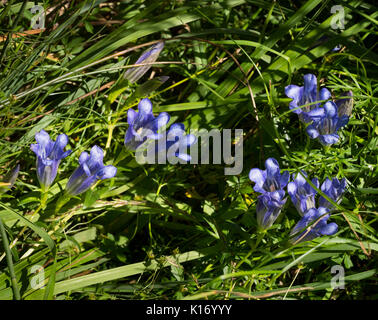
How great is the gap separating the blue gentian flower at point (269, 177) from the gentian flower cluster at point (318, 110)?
20cm

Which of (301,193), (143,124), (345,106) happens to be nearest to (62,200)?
(143,124)

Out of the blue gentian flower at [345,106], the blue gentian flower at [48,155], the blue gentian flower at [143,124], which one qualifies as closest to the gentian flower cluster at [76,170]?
the blue gentian flower at [48,155]

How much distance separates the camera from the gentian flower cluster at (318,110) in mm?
1559

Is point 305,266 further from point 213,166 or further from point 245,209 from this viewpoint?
point 213,166

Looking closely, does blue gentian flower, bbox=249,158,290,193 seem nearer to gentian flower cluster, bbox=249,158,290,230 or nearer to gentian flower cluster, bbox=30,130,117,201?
gentian flower cluster, bbox=249,158,290,230

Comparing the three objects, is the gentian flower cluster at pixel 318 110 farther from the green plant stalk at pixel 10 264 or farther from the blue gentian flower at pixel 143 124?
the green plant stalk at pixel 10 264

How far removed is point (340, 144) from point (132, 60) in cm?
80

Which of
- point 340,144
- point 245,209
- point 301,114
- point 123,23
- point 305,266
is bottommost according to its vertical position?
point 305,266

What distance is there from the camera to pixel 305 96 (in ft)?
5.44

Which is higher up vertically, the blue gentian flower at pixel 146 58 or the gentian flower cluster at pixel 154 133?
the blue gentian flower at pixel 146 58

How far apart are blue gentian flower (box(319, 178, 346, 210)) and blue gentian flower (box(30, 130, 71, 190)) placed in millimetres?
774

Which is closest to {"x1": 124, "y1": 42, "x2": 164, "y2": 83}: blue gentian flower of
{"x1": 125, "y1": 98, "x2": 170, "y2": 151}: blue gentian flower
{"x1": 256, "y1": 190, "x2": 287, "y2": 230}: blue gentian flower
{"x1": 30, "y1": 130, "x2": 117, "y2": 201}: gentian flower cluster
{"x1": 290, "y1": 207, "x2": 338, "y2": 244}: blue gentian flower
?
{"x1": 125, "y1": 98, "x2": 170, "y2": 151}: blue gentian flower

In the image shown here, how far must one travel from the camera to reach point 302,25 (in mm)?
1937

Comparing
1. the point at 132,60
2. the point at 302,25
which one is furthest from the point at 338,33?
the point at 132,60
